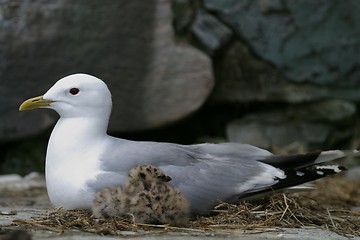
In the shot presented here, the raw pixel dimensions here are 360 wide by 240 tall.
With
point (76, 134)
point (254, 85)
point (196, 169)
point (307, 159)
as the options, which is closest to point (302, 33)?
point (254, 85)

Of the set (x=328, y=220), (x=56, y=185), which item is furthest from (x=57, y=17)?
(x=328, y=220)

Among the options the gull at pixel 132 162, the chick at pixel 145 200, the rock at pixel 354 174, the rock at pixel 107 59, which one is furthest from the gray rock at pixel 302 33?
the chick at pixel 145 200

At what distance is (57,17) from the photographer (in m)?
5.09

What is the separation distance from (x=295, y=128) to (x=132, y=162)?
2362 millimetres

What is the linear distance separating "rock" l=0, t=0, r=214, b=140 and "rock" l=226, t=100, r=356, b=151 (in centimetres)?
40

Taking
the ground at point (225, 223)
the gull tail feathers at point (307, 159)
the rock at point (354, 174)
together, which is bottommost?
the ground at point (225, 223)

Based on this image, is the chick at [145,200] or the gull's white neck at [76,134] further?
the gull's white neck at [76,134]

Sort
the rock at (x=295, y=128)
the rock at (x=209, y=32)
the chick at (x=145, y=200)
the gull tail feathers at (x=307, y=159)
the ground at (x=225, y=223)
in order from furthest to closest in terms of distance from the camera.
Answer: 1. the rock at (x=295, y=128)
2. the rock at (x=209, y=32)
3. the gull tail feathers at (x=307, y=159)
4. the chick at (x=145, y=200)
5. the ground at (x=225, y=223)

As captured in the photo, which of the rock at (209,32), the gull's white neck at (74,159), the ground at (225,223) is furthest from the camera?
the rock at (209,32)

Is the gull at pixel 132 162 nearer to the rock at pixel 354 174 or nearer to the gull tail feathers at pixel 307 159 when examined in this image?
the gull tail feathers at pixel 307 159

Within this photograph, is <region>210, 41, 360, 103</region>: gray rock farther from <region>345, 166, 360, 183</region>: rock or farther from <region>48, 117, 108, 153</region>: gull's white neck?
<region>48, 117, 108, 153</region>: gull's white neck

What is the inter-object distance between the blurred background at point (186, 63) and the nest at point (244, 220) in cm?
141

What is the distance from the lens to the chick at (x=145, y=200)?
118 inches

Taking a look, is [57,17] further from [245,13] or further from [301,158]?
[301,158]
